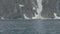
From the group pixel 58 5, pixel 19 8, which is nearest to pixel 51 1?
pixel 58 5

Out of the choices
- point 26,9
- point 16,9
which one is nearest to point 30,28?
point 16,9

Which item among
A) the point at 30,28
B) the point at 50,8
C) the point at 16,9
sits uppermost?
the point at 30,28

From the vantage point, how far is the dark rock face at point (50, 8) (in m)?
86.4

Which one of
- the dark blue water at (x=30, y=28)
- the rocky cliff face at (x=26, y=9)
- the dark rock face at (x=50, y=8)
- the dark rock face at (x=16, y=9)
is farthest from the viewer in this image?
the dark rock face at (x=50, y=8)

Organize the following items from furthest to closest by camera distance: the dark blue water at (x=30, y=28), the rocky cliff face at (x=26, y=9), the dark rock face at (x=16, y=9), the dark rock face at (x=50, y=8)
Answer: the dark rock face at (x=50, y=8) < the rocky cliff face at (x=26, y=9) < the dark rock face at (x=16, y=9) < the dark blue water at (x=30, y=28)

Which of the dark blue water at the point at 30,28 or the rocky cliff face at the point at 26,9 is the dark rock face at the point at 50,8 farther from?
the dark blue water at the point at 30,28

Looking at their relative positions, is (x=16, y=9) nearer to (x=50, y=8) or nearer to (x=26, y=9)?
(x=26, y=9)

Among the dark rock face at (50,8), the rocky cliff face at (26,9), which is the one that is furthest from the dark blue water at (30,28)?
the dark rock face at (50,8)

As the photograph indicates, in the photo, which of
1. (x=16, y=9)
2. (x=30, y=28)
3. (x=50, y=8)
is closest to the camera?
(x=30, y=28)

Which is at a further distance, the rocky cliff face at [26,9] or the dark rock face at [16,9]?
the rocky cliff face at [26,9]

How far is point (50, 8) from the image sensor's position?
88.5 metres

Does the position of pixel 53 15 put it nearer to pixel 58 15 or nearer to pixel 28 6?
pixel 58 15

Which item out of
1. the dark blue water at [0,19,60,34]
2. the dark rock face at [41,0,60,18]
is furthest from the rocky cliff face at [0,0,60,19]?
the dark blue water at [0,19,60,34]

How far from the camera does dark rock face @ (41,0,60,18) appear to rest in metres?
86.4
